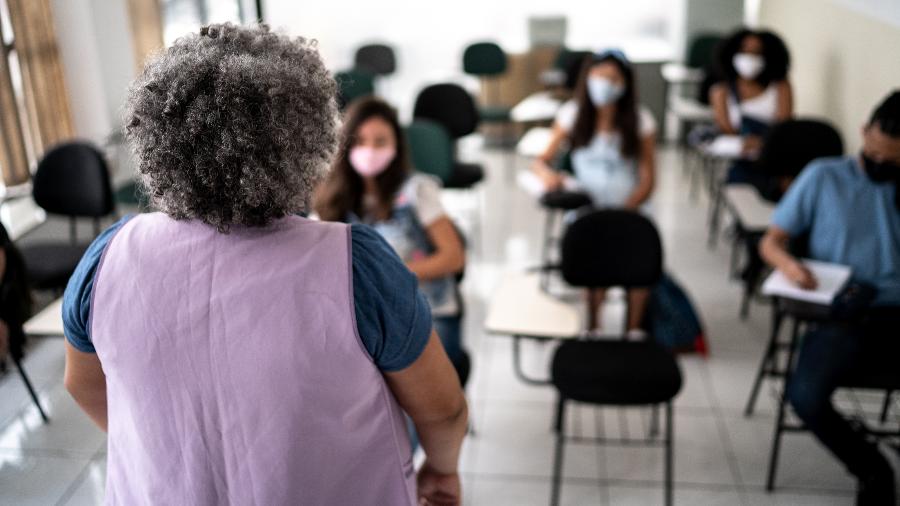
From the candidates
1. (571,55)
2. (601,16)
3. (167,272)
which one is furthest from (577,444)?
(601,16)

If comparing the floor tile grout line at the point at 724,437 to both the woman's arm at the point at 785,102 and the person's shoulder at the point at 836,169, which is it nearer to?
the person's shoulder at the point at 836,169

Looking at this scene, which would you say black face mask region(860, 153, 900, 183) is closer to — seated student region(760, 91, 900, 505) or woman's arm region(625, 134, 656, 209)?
seated student region(760, 91, 900, 505)

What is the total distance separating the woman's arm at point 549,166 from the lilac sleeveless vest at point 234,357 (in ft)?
9.54

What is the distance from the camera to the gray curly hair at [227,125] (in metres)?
0.96

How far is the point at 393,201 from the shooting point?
107 inches

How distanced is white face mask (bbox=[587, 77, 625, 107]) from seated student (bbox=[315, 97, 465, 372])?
4.18 ft

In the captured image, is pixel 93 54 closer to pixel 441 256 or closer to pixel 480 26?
pixel 441 256

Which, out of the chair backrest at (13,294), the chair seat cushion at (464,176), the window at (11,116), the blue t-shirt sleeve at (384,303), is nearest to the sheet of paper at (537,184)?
the chair seat cushion at (464,176)

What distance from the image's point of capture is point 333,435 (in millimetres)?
1057

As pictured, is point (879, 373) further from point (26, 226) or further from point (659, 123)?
point (659, 123)

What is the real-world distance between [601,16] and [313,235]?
7025mm

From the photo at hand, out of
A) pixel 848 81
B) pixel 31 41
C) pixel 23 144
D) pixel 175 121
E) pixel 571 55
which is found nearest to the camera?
pixel 175 121

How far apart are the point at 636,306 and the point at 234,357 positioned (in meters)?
2.78

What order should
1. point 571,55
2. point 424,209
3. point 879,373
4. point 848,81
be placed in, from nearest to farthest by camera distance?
point 879,373, point 424,209, point 848,81, point 571,55
